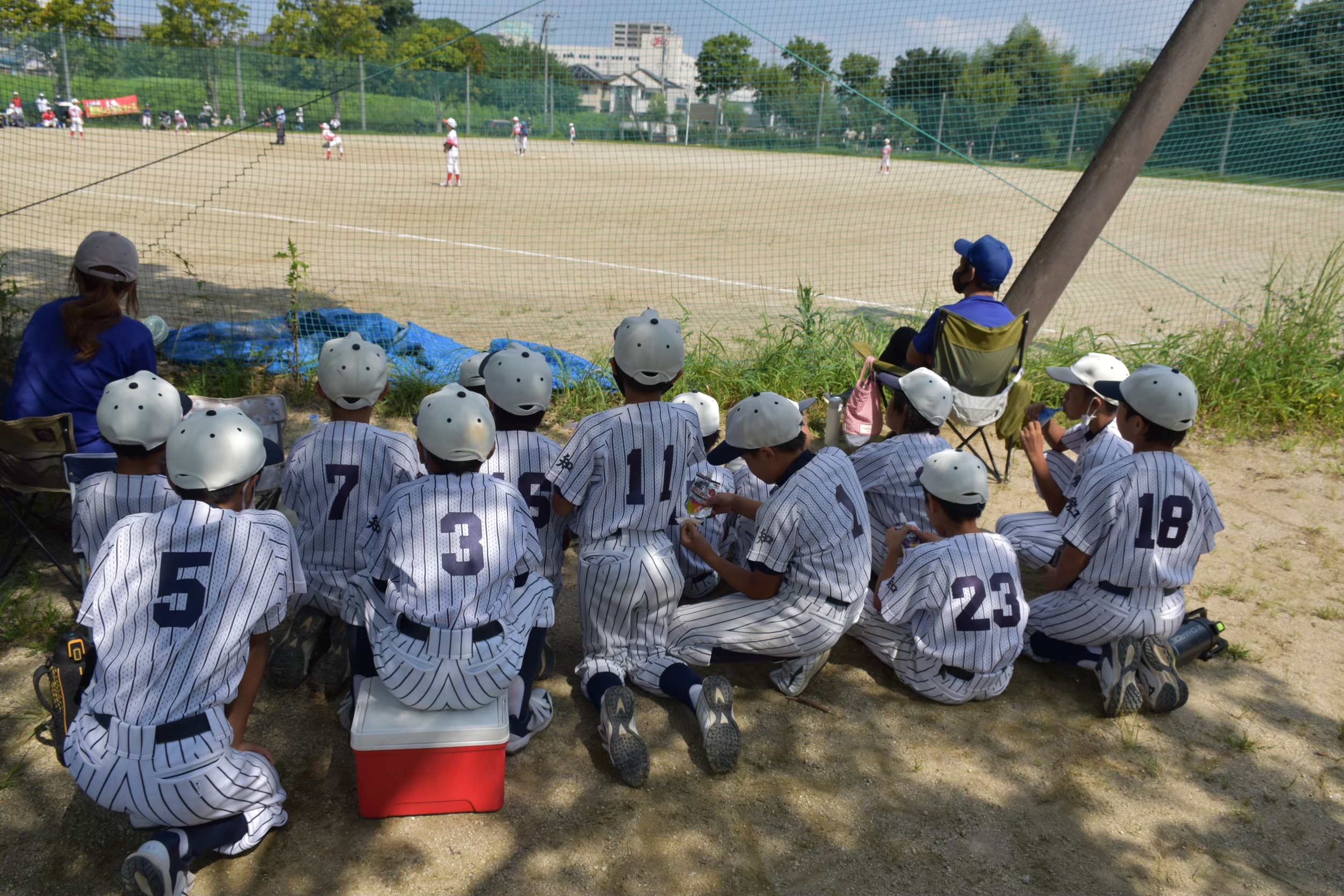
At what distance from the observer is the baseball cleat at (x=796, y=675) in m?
3.51

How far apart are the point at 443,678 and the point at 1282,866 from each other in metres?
2.53

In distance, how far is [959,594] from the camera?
10.7 feet

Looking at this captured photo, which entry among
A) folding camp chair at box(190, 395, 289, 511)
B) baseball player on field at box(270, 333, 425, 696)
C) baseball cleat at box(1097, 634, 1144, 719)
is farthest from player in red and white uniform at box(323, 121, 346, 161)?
baseball cleat at box(1097, 634, 1144, 719)

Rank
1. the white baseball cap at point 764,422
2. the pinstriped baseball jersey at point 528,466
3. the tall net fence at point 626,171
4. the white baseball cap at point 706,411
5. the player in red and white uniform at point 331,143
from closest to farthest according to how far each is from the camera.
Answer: the white baseball cap at point 764,422 → the pinstriped baseball jersey at point 528,466 → the white baseball cap at point 706,411 → the tall net fence at point 626,171 → the player in red and white uniform at point 331,143

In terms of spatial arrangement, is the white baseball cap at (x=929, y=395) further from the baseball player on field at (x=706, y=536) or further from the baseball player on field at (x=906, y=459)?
the baseball player on field at (x=706, y=536)

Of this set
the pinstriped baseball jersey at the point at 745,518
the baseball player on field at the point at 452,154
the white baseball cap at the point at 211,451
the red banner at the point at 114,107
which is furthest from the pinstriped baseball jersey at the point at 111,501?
the red banner at the point at 114,107

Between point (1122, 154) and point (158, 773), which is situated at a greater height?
point (1122, 154)

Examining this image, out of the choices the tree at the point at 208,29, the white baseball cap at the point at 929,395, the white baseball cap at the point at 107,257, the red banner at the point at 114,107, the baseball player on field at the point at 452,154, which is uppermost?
the tree at the point at 208,29

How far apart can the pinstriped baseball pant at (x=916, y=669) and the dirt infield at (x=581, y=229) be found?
461cm

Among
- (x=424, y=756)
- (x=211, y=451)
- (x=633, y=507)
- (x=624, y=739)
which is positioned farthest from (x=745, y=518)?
(x=211, y=451)

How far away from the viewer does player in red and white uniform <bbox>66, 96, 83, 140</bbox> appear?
42.2ft

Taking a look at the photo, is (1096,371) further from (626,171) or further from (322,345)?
(626,171)

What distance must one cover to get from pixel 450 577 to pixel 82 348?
2.12 metres

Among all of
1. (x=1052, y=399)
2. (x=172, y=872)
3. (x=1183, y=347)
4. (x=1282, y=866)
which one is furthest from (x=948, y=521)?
(x=1183, y=347)
